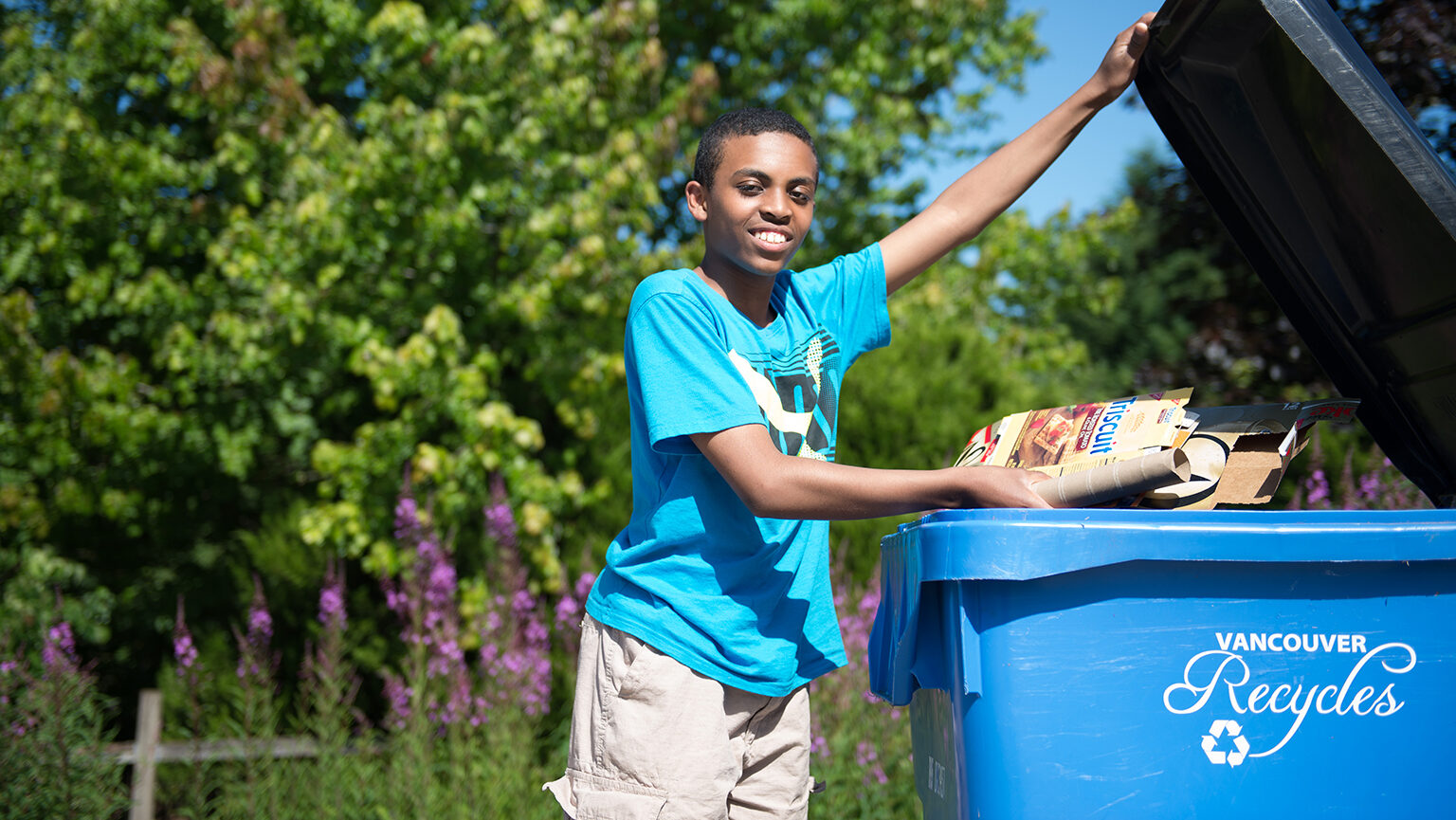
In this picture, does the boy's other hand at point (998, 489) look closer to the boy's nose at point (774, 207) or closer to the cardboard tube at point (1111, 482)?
the cardboard tube at point (1111, 482)

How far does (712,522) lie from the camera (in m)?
1.78

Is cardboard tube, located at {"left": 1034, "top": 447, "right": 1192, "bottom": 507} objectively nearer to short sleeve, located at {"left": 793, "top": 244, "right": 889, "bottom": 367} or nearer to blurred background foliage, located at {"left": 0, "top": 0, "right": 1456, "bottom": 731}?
short sleeve, located at {"left": 793, "top": 244, "right": 889, "bottom": 367}

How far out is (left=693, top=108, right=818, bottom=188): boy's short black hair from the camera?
194 cm

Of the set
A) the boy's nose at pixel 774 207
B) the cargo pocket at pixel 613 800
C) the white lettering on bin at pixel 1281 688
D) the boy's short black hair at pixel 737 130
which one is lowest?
the cargo pocket at pixel 613 800

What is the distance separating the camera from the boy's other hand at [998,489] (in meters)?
1.53

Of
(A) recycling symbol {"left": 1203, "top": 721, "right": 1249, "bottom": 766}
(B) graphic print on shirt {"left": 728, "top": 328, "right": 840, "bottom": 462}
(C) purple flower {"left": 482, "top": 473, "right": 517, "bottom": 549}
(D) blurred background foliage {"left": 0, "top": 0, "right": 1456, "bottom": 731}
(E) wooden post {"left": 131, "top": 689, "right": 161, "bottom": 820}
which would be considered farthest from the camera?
(D) blurred background foliage {"left": 0, "top": 0, "right": 1456, "bottom": 731}

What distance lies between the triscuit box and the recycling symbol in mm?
333

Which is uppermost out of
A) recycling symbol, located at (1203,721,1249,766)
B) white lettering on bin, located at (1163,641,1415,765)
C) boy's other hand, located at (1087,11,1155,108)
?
boy's other hand, located at (1087,11,1155,108)

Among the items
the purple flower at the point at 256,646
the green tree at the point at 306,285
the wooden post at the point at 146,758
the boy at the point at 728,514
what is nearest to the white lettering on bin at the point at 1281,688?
the boy at the point at 728,514

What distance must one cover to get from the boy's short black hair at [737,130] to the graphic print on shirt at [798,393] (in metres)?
0.37

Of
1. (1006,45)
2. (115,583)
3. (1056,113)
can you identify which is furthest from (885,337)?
(1006,45)

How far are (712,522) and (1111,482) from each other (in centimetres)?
65

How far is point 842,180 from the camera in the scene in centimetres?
850

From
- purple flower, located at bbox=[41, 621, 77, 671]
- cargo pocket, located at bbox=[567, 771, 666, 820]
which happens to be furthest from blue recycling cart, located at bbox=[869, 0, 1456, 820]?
purple flower, located at bbox=[41, 621, 77, 671]
